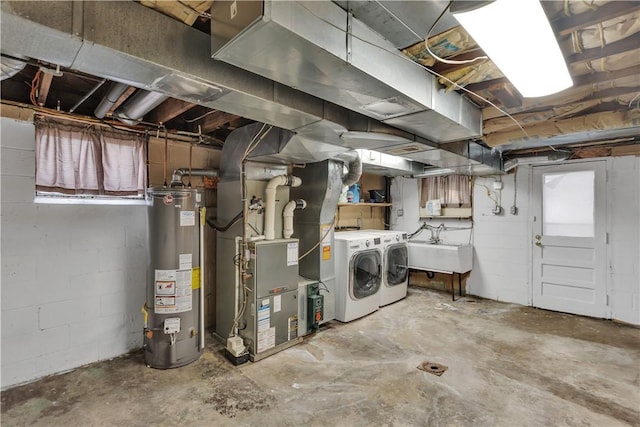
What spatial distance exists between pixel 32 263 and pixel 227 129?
208 centimetres

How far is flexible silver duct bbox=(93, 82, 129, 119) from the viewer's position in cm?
203

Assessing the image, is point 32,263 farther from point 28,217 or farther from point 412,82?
point 412,82

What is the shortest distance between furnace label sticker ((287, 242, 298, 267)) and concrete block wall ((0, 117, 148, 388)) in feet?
4.63

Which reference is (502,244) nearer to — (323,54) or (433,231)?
(433,231)

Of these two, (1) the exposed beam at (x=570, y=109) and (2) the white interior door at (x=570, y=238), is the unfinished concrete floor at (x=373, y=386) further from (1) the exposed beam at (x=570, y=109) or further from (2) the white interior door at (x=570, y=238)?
(1) the exposed beam at (x=570, y=109)

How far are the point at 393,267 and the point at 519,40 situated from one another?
354cm

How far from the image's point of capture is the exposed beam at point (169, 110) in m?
2.51

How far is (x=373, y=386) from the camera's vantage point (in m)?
2.46

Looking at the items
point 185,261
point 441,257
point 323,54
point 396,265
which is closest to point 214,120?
point 185,261

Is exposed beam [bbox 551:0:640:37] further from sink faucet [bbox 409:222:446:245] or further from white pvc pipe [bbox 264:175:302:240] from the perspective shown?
sink faucet [bbox 409:222:446:245]

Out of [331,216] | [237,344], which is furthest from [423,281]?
[237,344]

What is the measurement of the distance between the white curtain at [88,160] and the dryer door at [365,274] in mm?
2515

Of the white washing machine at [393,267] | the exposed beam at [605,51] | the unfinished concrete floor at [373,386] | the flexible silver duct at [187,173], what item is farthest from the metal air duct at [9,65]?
the white washing machine at [393,267]

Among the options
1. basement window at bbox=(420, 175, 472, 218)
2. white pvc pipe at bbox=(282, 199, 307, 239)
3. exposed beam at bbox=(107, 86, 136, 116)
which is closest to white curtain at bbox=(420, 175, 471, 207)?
basement window at bbox=(420, 175, 472, 218)
